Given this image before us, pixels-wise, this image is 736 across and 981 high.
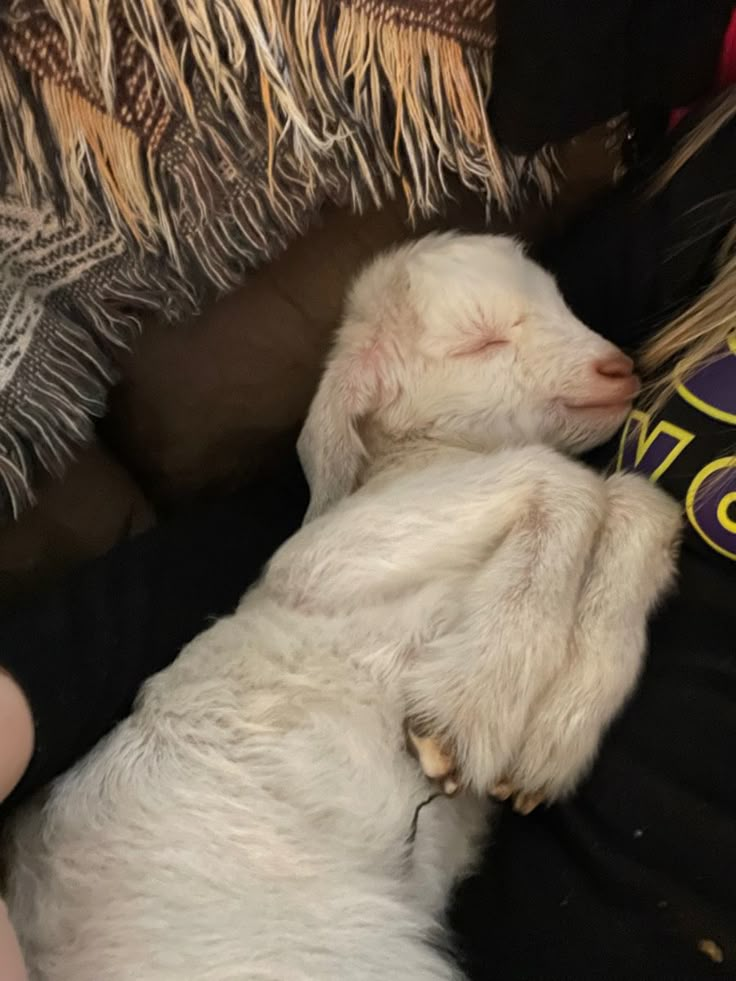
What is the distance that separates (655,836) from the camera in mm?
1024

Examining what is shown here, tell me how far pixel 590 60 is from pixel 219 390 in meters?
0.74

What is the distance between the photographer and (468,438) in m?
1.40

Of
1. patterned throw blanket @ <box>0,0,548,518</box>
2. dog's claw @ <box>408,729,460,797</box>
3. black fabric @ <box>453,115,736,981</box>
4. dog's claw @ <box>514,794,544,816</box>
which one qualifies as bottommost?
black fabric @ <box>453,115,736,981</box>

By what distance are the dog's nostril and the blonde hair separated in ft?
0.16

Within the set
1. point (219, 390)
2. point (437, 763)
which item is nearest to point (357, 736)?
point (437, 763)

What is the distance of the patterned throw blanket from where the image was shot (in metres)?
1.20

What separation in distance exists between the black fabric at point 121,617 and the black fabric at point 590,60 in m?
0.75

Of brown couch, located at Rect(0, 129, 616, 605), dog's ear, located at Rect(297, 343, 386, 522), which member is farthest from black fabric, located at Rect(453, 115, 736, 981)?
brown couch, located at Rect(0, 129, 616, 605)

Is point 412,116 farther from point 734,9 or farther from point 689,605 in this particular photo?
point 689,605

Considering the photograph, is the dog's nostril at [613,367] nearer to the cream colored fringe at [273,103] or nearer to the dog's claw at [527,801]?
the cream colored fringe at [273,103]

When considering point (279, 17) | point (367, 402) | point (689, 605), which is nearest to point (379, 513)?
point (367, 402)

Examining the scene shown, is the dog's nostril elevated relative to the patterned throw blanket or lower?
lower

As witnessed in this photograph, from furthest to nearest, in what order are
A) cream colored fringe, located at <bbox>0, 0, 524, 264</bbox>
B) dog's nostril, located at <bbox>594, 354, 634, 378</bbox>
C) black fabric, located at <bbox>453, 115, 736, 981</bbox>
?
dog's nostril, located at <bbox>594, 354, 634, 378</bbox>, cream colored fringe, located at <bbox>0, 0, 524, 264</bbox>, black fabric, located at <bbox>453, 115, 736, 981</bbox>

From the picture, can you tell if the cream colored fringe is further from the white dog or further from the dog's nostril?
the white dog
